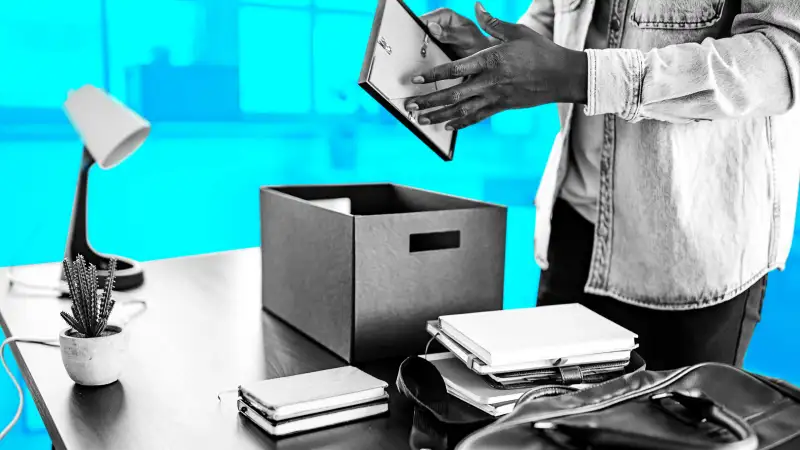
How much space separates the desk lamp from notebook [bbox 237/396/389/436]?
70 cm

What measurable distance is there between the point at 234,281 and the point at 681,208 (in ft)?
2.73

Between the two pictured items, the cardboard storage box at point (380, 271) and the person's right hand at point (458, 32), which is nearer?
the cardboard storage box at point (380, 271)

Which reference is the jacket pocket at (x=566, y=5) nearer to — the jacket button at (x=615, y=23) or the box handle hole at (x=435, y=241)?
the jacket button at (x=615, y=23)

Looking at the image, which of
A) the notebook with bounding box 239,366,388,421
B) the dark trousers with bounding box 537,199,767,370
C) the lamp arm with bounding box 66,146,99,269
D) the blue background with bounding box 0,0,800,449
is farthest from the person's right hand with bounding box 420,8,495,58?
the blue background with bounding box 0,0,800,449

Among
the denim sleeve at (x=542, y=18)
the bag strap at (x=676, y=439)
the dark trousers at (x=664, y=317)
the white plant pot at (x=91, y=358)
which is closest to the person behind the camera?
the bag strap at (x=676, y=439)

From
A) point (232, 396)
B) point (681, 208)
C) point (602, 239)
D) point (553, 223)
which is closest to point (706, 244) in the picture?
Result: point (681, 208)

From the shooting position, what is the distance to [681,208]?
4.10 ft

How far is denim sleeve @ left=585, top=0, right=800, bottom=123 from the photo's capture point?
3.44ft

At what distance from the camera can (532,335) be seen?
0.86 meters

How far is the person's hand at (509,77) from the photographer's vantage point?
101 cm

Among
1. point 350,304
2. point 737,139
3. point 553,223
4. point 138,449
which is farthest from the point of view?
point 553,223

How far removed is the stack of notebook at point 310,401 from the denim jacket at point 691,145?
1.78ft

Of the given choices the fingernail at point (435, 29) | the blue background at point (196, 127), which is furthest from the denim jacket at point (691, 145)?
the blue background at point (196, 127)

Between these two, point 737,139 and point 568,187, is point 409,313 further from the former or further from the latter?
point 737,139
